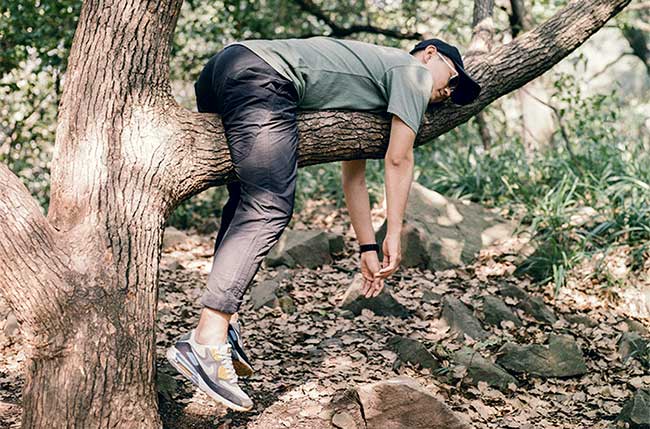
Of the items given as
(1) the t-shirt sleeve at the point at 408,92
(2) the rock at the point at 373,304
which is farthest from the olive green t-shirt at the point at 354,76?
(2) the rock at the point at 373,304

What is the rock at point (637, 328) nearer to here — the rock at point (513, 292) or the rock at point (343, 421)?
the rock at point (513, 292)

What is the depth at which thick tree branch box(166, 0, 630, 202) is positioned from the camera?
3145 millimetres

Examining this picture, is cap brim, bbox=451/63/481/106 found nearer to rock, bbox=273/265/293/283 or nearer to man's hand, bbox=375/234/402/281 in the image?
man's hand, bbox=375/234/402/281

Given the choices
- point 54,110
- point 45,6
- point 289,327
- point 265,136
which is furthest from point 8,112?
point 265,136

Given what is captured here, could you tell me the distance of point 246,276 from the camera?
3.02 meters

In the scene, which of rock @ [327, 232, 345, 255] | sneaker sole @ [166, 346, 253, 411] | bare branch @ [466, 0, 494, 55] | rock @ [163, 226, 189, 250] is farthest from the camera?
rock @ [163, 226, 189, 250]

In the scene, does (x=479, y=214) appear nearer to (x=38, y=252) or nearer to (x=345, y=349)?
(x=345, y=349)

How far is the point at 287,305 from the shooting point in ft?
16.1

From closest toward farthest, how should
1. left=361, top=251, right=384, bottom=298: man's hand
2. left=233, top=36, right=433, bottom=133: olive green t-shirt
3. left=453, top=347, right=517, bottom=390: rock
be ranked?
1. left=233, top=36, right=433, bottom=133: olive green t-shirt
2. left=361, top=251, right=384, bottom=298: man's hand
3. left=453, top=347, right=517, bottom=390: rock

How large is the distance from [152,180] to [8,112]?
14.9ft

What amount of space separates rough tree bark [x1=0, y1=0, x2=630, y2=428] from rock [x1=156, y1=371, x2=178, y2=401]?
20.3 inches

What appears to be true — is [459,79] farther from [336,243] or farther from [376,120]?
[336,243]

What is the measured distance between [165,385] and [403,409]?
1.12m

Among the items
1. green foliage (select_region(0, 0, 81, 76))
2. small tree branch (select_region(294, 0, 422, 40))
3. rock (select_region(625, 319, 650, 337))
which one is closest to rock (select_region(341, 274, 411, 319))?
rock (select_region(625, 319, 650, 337))
